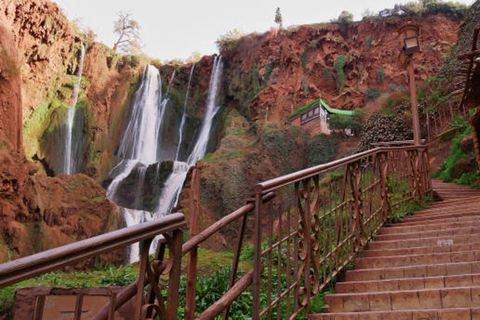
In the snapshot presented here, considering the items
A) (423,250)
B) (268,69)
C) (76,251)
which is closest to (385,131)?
(268,69)

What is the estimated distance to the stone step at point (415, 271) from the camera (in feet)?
12.0

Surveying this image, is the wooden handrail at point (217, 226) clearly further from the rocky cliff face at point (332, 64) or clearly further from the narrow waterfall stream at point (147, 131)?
the rocky cliff face at point (332, 64)

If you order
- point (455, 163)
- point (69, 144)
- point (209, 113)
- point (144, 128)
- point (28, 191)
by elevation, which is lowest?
point (28, 191)

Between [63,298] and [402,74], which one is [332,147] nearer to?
[402,74]

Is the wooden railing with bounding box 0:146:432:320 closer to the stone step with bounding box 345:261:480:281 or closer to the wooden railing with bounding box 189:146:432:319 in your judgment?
the wooden railing with bounding box 189:146:432:319

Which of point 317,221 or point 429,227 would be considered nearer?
point 317,221

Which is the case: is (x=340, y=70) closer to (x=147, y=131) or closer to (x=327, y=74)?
(x=327, y=74)

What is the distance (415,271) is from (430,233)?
1.21 m

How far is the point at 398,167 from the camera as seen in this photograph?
6.72 m

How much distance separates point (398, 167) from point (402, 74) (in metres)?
20.1

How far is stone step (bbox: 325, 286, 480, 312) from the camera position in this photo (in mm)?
3057

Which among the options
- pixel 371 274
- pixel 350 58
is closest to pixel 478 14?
pixel 350 58

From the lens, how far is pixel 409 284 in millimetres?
3518

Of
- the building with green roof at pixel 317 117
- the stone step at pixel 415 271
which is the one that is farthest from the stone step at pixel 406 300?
the building with green roof at pixel 317 117
